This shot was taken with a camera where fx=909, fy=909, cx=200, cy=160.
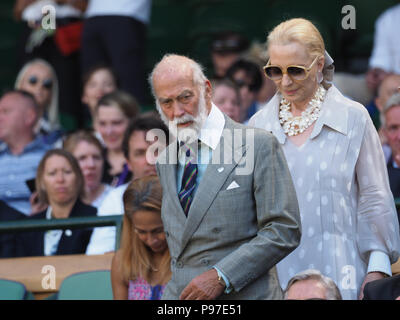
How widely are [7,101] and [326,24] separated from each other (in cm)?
302

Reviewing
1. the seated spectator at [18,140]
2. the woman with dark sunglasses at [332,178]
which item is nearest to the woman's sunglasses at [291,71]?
the woman with dark sunglasses at [332,178]

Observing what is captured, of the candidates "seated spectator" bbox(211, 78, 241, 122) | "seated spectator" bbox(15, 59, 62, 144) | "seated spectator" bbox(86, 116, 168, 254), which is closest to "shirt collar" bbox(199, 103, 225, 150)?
"seated spectator" bbox(86, 116, 168, 254)

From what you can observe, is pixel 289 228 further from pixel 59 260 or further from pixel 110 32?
pixel 110 32

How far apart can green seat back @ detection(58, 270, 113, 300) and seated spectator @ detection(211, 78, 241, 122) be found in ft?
5.78

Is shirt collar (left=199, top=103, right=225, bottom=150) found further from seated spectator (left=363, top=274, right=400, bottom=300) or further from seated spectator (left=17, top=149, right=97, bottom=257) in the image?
seated spectator (left=17, top=149, right=97, bottom=257)

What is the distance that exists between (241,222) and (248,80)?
369 cm

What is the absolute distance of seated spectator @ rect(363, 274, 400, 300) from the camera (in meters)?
3.03

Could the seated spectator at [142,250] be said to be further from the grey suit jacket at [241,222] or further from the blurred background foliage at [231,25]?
the blurred background foliage at [231,25]

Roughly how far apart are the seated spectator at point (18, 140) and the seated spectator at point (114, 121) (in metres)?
0.58

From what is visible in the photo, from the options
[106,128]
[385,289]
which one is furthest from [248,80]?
[385,289]

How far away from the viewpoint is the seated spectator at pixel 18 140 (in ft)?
21.7
